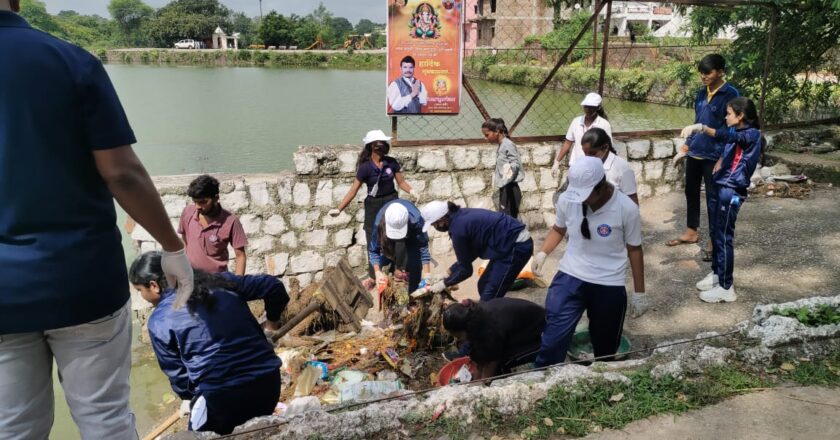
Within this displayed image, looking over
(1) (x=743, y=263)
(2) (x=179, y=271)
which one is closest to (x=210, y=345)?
(2) (x=179, y=271)

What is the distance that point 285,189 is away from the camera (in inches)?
245

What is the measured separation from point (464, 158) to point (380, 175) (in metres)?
1.41

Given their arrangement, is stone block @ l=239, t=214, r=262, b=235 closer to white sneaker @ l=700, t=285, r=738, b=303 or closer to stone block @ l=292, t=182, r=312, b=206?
stone block @ l=292, t=182, r=312, b=206

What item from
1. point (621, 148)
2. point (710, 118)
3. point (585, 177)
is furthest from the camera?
point (621, 148)

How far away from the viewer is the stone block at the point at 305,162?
6.19 meters

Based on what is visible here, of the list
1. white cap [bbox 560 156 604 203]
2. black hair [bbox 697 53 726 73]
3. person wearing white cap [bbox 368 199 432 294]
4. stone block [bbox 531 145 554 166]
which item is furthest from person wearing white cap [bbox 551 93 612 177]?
white cap [bbox 560 156 604 203]

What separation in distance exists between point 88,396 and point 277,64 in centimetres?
4852

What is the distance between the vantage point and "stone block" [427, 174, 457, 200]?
670 cm

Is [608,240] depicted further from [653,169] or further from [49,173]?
[653,169]

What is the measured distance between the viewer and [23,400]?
5.78ft

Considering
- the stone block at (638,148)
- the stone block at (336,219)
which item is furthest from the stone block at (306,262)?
the stone block at (638,148)

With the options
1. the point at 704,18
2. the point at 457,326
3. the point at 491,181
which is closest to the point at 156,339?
the point at 457,326

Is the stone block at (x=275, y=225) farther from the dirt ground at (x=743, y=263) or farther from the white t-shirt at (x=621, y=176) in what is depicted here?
the white t-shirt at (x=621, y=176)

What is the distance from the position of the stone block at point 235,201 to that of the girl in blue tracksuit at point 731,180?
4.35m
